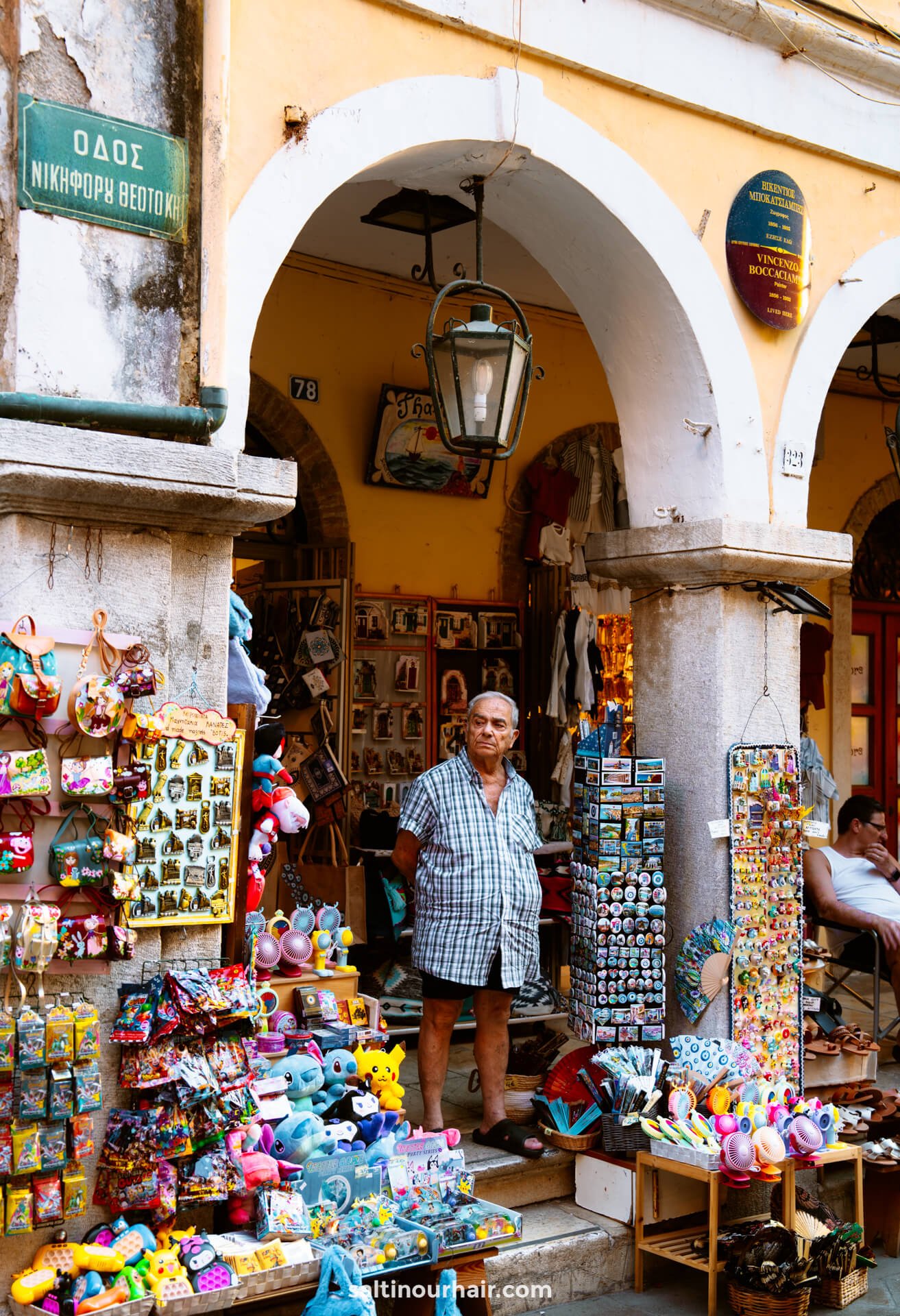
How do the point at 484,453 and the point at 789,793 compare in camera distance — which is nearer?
the point at 484,453

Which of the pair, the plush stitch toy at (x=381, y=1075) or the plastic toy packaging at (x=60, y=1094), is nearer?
the plastic toy packaging at (x=60, y=1094)

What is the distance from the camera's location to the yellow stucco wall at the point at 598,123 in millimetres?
4336

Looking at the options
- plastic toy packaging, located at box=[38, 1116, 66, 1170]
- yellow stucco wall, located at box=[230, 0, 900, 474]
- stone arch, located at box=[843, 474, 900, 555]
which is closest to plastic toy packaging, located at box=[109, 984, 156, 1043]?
plastic toy packaging, located at box=[38, 1116, 66, 1170]

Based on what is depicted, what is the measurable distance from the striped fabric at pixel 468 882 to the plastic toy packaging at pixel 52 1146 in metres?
1.74

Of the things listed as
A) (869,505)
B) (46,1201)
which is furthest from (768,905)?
(869,505)

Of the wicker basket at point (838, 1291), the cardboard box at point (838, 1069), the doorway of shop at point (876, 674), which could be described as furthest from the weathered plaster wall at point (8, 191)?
the doorway of shop at point (876, 674)

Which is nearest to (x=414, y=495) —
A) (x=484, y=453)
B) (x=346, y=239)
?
(x=346, y=239)

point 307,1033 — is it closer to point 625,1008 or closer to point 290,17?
point 625,1008

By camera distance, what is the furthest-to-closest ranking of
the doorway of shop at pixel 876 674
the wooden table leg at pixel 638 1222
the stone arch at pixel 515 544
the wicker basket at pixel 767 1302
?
1. the doorway of shop at pixel 876 674
2. the stone arch at pixel 515 544
3. the wooden table leg at pixel 638 1222
4. the wicker basket at pixel 767 1302

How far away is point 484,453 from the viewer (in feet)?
16.3

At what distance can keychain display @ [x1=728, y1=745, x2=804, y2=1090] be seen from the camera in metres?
5.56

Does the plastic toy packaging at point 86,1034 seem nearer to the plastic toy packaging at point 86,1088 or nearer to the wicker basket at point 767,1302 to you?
the plastic toy packaging at point 86,1088

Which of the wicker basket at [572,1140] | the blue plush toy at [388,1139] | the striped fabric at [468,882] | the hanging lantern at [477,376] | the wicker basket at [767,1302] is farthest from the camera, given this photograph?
the wicker basket at [572,1140]

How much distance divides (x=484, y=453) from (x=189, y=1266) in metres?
2.84
